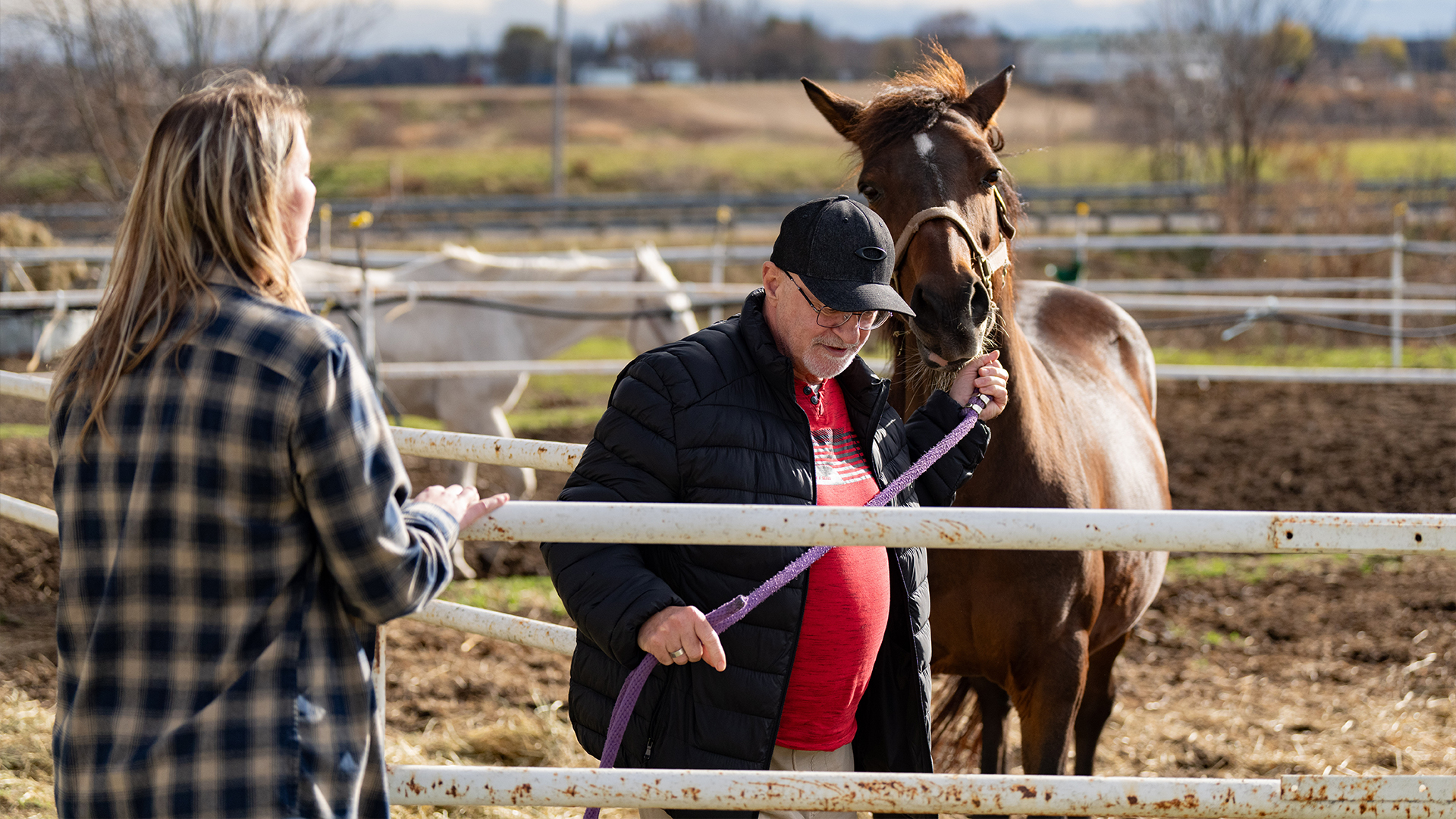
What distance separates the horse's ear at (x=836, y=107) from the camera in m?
2.93

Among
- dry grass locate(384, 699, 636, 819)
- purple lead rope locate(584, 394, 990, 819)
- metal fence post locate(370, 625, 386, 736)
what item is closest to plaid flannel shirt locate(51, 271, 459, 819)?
metal fence post locate(370, 625, 386, 736)

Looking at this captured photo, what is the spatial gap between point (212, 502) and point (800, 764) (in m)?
1.10

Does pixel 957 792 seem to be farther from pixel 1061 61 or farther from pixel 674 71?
pixel 1061 61

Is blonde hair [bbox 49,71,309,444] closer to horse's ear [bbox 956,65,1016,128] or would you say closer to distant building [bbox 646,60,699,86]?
horse's ear [bbox 956,65,1016,128]

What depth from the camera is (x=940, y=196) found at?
258 centimetres

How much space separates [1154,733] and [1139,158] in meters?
24.8

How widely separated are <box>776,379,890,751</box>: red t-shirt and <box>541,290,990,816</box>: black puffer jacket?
0.05m

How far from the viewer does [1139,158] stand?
1038 inches

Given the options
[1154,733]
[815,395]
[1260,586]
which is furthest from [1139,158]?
[815,395]

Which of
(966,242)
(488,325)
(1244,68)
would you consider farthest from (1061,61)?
(966,242)

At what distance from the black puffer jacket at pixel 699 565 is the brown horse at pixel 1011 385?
25.4 inches

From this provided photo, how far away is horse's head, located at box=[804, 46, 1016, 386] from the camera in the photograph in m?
2.39

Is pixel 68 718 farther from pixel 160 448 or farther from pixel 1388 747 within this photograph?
pixel 1388 747

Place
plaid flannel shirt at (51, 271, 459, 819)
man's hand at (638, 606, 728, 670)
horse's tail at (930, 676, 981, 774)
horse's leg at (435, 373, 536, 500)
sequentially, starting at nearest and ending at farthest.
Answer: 1. plaid flannel shirt at (51, 271, 459, 819)
2. man's hand at (638, 606, 728, 670)
3. horse's tail at (930, 676, 981, 774)
4. horse's leg at (435, 373, 536, 500)
